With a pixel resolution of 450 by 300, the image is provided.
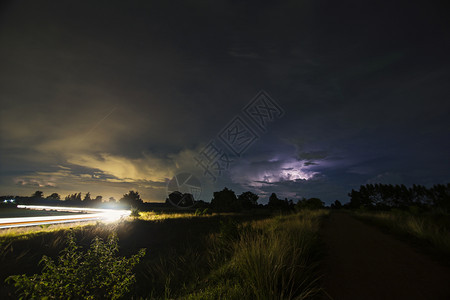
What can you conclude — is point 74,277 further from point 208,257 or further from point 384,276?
point 384,276

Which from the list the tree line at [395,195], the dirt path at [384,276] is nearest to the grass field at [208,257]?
the dirt path at [384,276]

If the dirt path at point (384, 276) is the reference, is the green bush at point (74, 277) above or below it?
above

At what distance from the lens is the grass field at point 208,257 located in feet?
11.1

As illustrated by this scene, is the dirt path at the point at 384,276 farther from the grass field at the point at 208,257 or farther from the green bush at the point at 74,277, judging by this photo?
the green bush at the point at 74,277

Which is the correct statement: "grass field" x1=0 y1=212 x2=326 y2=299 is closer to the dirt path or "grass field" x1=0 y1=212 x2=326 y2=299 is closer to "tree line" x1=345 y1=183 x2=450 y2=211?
the dirt path

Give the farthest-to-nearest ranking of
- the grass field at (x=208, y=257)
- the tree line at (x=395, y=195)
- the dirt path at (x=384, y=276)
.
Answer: the tree line at (x=395, y=195)
the grass field at (x=208, y=257)
the dirt path at (x=384, y=276)

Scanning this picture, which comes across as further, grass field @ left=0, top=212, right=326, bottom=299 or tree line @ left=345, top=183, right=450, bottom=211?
tree line @ left=345, top=183, right=450, bottom=211

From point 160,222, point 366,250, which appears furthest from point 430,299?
point 160,222

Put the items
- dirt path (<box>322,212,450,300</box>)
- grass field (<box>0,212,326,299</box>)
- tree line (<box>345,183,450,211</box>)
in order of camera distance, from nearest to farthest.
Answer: dirt path (<box>322,212,450,300</box>), grass field (<box>0,212,326,299</box>), tree line (<box>345,183,450,211</box>)

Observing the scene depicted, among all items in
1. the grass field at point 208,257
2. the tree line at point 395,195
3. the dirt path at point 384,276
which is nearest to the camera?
the dirt path at point 384,276

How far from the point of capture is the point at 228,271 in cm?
444

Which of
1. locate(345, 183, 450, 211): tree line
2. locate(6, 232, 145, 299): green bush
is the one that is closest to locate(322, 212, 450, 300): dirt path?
locate(6, 232, 145, 299): green bush

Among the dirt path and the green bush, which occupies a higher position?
the green bush

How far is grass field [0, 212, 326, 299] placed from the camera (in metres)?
3.39
